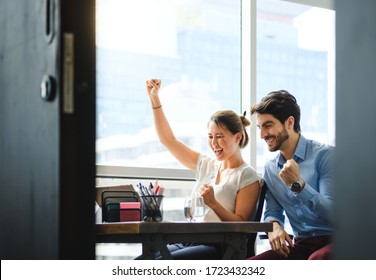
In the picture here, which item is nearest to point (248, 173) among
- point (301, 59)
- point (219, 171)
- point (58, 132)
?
point (219, 171)

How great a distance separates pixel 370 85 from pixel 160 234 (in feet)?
5.95

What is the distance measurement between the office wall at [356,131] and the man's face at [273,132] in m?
2.47

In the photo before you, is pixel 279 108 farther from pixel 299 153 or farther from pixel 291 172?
pixel 291 172

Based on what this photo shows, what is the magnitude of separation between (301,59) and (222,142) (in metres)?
1.60

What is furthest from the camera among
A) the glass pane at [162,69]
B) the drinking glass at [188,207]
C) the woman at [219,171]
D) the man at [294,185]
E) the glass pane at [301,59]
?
the glass pane at [301,59]

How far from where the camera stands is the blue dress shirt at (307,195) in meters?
3.36

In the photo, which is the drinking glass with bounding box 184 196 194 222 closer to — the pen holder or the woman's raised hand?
the pen holder

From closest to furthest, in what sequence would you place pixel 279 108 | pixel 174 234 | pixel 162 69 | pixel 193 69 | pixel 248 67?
pixel 174 234 < pixel 279 108 < pixel 162 69 < pixel 193 69 < pixel 248 67

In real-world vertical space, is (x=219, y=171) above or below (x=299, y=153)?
below

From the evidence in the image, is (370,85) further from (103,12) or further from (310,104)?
(310,104)

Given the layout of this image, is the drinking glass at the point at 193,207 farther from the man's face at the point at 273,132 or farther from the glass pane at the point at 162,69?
the glass pane at the point at 162,69

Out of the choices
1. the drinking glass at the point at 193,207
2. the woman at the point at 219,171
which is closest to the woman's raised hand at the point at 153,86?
the woman at the point at 219,171

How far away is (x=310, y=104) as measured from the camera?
16.7 ft

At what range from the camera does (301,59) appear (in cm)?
511
